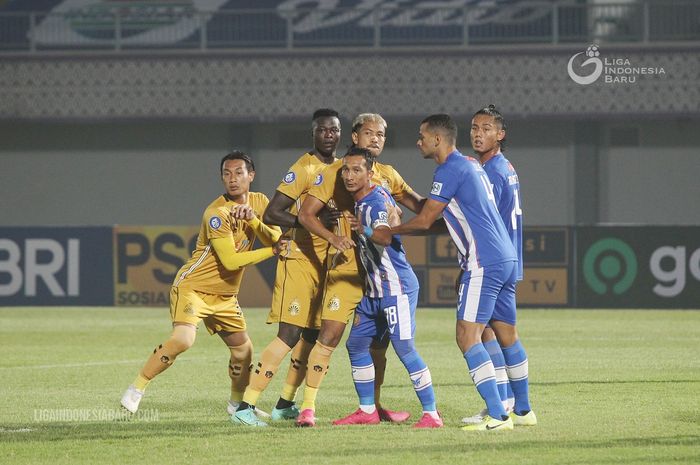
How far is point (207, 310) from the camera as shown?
864cm

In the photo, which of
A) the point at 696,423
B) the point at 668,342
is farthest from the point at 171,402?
the point at 668,342

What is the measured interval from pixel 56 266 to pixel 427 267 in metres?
6.33

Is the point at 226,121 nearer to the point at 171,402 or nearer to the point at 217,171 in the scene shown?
the point at 217,171

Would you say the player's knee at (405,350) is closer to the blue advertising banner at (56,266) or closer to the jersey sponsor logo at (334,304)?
the jersey sponsor logo at (334,304)

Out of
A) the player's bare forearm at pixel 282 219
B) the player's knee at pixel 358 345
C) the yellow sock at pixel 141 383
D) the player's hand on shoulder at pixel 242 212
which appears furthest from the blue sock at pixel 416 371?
the yellow sock at pixel 141 383

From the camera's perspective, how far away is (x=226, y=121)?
30.2 m

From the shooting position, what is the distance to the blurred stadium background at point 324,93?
94.6 feet

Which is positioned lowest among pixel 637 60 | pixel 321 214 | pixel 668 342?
pixel 668 342

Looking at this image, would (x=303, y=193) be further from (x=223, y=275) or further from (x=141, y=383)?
(x=141, y=383)

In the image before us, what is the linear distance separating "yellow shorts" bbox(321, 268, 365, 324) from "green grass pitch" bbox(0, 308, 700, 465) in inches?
29.1

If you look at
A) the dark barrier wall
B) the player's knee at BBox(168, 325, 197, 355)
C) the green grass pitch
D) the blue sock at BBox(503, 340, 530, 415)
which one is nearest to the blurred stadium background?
the dark barrier wall

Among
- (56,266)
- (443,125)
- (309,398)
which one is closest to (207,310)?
(309,398)

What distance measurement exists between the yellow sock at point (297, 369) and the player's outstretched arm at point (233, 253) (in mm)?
739

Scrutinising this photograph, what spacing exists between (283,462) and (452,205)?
6.72ft
